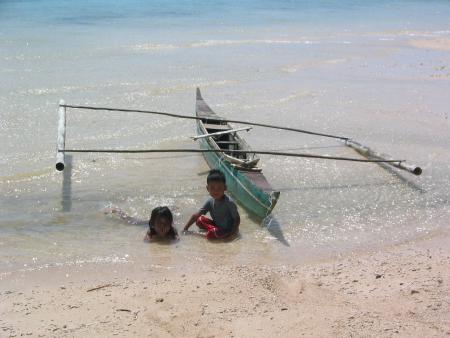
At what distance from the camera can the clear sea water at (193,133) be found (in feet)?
19.6

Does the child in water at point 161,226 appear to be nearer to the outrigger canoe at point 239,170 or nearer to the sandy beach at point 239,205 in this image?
the sandy beach at point 239,205

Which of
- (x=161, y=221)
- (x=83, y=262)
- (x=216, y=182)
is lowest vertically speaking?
(x=83, y=262)

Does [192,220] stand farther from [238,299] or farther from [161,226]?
[238,299]

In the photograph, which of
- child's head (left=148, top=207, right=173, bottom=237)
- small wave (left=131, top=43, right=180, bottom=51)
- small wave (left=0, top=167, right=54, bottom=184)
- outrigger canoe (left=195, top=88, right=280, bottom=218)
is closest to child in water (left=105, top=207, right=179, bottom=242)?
child's head (left=148, top=207, right=173, bottom=237)

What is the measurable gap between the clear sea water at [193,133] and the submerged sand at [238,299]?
14.5 inches

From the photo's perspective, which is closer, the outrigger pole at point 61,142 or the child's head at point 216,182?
the child's head at point 216,182

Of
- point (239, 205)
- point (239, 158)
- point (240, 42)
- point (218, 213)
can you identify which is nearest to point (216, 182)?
point (218, 213)

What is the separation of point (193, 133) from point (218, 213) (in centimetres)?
395

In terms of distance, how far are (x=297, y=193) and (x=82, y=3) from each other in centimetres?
3429

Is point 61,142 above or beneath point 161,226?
above

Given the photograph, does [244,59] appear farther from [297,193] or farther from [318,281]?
[318,281]

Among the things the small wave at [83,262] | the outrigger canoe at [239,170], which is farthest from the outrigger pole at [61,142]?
the outrigger canoe at [239,170]

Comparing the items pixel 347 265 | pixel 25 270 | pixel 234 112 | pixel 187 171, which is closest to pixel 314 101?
pixel 234 112

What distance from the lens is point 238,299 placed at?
4492 mm
